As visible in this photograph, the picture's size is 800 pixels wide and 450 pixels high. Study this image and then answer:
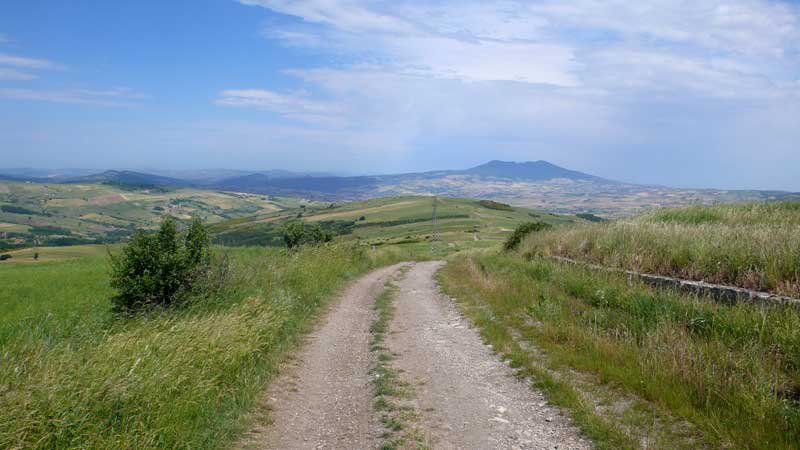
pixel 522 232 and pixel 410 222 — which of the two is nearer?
pixel 522 232

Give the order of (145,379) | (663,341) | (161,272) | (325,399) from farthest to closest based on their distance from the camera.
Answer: (161,272)
(663,341)
(325,399)
(145,379)

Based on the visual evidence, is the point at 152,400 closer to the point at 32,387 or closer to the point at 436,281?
the point at 32,387

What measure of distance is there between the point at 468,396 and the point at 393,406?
45.9 inches

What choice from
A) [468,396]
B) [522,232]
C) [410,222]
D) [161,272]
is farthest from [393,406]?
[410,222]

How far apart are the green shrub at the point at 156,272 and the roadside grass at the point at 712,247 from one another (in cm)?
1206

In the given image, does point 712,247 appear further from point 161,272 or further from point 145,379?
point 161,272

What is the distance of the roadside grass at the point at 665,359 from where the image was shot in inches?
211

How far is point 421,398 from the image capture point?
23.1 ft

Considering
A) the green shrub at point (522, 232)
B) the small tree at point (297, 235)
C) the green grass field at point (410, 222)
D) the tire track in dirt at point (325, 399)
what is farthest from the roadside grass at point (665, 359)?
the green grass field at point (410, 222)

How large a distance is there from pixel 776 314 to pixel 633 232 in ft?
26.7

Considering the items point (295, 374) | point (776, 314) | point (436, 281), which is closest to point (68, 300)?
point (436, 281)

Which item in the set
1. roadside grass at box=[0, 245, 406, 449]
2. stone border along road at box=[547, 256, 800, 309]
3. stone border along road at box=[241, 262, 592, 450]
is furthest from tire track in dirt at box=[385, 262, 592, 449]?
stone border along road at box=[547, 256, 800, 309]

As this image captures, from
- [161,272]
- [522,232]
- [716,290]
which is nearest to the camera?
[716,290]

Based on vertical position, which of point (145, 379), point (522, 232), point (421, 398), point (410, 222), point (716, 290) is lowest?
point (410, 222)
